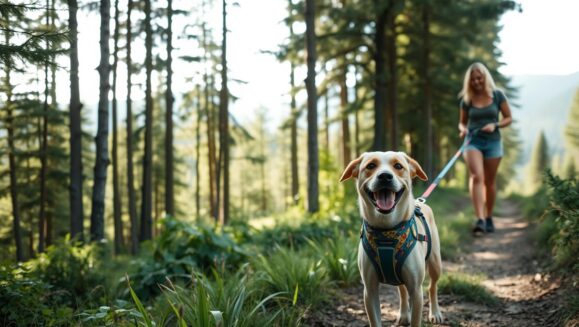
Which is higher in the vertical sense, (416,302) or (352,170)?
(352,170)

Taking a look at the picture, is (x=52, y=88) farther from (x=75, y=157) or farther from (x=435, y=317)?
(x=435, y=317)

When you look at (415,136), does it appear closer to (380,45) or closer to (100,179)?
(380,45)

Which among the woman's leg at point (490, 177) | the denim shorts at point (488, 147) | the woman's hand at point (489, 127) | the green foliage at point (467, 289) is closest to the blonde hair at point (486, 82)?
the woman's hand at point (489, 127)

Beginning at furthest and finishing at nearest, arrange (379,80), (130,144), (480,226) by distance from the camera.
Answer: (130,144)
(379,80)
(480,226)

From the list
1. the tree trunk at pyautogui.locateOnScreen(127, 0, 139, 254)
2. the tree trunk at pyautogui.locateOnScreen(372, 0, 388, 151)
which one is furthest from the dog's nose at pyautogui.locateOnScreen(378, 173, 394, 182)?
the tree trunk at pyautogui.locateOnScreen(127, 0, 139, 254)

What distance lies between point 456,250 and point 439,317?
3842 mm

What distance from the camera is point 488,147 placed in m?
6.41

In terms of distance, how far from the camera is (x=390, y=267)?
3.04m

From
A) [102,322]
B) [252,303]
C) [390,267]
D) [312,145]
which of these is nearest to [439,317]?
[390,267]

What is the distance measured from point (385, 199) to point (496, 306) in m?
2.62

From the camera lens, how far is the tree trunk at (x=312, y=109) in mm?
10062

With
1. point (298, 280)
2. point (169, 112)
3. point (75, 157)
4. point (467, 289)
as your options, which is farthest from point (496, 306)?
point (169, 112)

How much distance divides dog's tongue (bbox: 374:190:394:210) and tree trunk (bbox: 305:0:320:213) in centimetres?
764

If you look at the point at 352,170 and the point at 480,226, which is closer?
the point at 352,170
